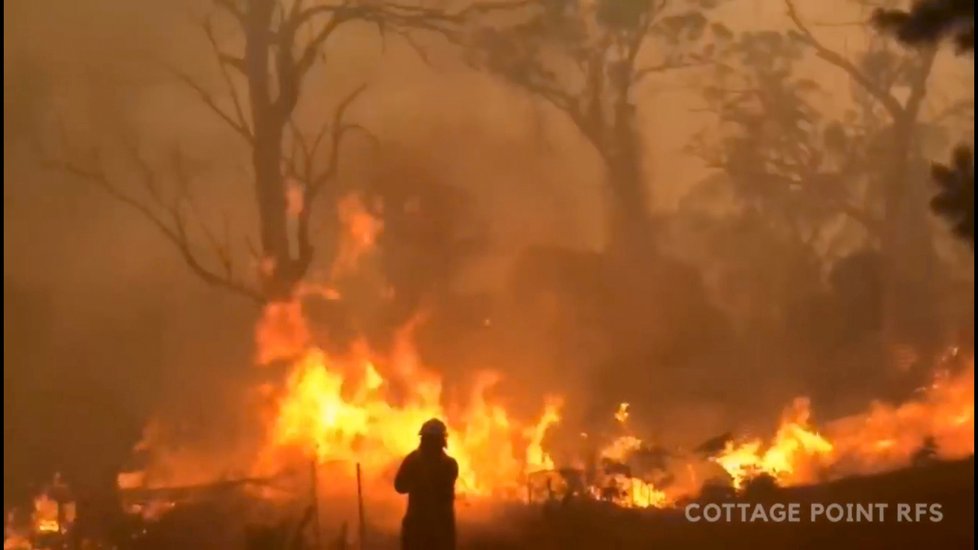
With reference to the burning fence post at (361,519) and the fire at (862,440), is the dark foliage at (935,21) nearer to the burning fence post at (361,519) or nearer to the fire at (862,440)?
the fire at (862,440)

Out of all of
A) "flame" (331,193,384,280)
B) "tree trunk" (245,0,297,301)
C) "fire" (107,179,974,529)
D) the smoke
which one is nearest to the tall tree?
the smoke

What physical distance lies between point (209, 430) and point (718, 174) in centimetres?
486

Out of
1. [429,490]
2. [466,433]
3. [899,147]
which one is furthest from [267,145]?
[899,147]

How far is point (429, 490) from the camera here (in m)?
6.79

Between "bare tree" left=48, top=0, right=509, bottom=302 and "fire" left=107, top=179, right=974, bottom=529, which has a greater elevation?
"bare tree" left=48, top=0, right=509, bottom=302

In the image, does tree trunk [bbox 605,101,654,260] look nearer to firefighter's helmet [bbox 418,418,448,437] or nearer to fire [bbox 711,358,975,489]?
fire [bbox 711,358,975,489]

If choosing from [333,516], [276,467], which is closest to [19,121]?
[276,467]

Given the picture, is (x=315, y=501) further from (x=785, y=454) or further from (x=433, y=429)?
(x=785, y=454)

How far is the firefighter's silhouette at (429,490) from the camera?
6781 millimetres

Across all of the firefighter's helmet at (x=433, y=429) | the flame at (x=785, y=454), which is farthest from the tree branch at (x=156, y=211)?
the flame at (x=785, y=454)

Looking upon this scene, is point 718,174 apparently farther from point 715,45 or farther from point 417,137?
point 417,137

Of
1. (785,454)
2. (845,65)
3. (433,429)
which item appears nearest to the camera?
(433,429)

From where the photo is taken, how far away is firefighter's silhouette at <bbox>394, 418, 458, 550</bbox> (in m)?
6.78

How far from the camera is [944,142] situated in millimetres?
8891
